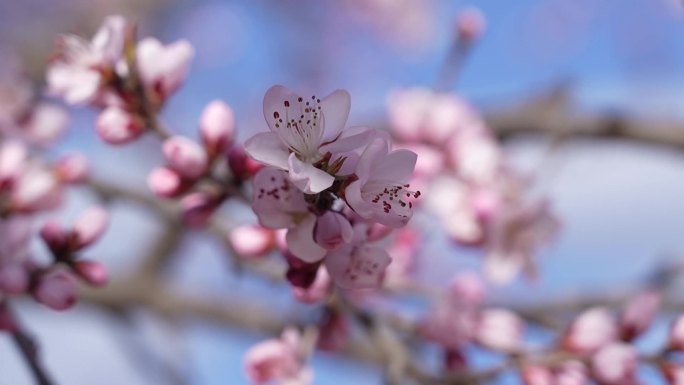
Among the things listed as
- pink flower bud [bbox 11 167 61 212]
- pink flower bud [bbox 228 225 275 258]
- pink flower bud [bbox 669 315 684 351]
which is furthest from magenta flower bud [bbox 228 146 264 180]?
pink flower bud [bbox 669 315 684 351]

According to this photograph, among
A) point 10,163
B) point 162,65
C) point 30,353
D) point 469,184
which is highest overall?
point 469,184

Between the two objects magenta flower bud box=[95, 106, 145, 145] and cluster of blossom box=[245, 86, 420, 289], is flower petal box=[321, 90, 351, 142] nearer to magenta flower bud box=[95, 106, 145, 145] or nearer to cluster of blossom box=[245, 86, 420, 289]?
cluster of blossom box=[245, 86, 420, 289]

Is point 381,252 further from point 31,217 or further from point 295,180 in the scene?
point 31,217

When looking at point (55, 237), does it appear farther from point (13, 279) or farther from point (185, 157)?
point (185, 157)

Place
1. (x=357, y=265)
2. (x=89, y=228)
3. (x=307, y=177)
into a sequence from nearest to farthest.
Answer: (x=307, y=177) < (x=357, y=265) < (x=89, y=228)

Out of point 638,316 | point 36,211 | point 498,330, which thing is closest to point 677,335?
point 638,316

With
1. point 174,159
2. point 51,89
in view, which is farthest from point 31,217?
point 174,159

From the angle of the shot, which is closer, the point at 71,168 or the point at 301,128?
Answer: the point at 301,128
